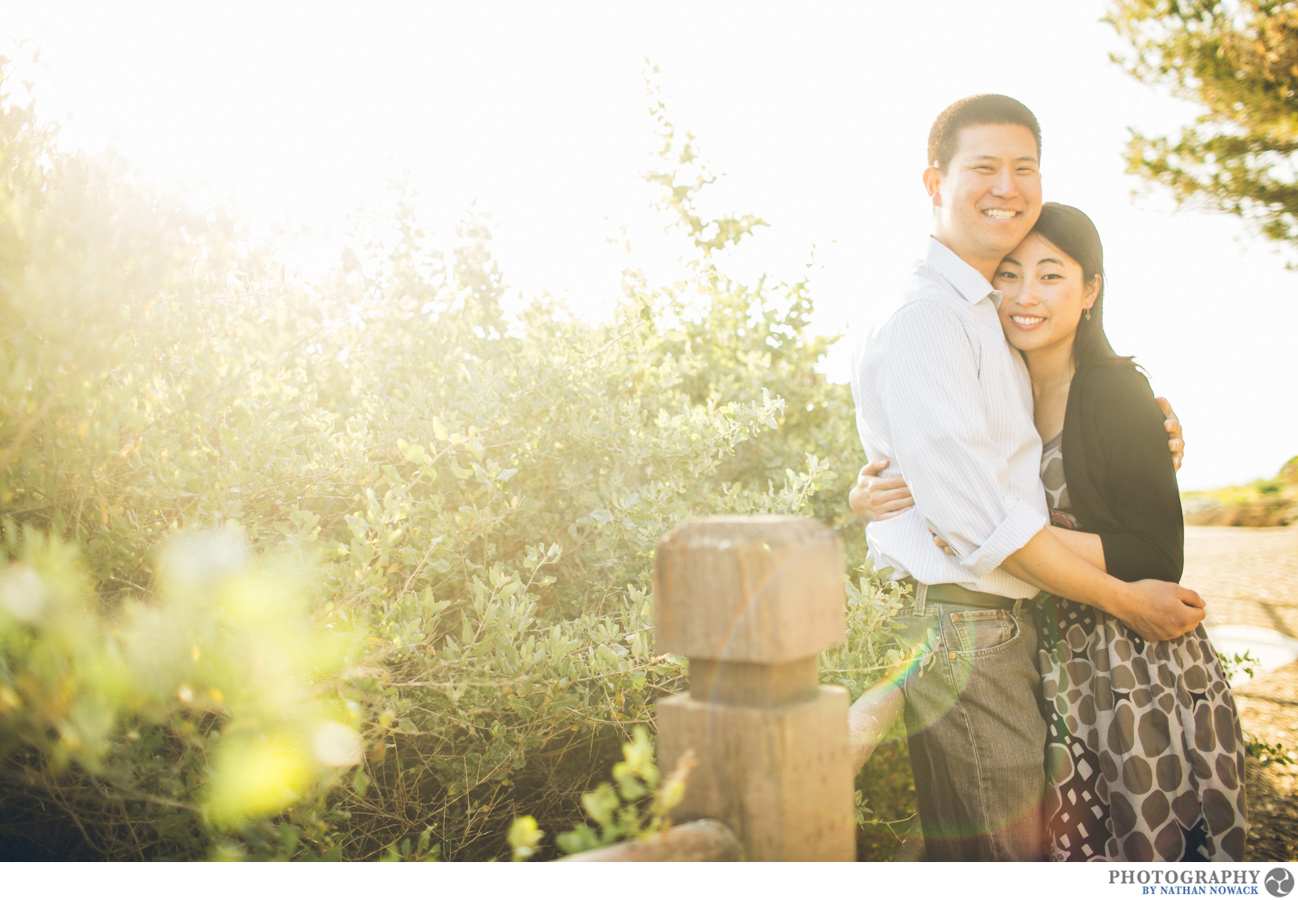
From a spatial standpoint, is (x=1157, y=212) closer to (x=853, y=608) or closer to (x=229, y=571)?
(x=853, y=608)

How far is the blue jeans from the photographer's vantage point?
1972mm

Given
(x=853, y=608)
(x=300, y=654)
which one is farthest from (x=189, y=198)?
(x=853, y=608)

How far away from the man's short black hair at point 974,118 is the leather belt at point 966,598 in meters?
1.33

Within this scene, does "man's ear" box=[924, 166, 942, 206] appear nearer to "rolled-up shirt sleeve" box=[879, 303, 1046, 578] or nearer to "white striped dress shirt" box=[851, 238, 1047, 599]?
"white striped dress shirt" box=[851, 238, 1047, 599]

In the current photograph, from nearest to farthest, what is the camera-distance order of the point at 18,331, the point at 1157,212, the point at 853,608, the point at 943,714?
the point at 18,331 < the point at 943,714 < the point at 853,608 < the point at 1157,212

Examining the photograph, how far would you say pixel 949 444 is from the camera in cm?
184

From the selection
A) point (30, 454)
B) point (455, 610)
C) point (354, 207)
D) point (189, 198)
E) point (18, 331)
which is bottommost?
point (455, 610)

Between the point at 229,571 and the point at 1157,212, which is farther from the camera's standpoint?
the point at 1157,212

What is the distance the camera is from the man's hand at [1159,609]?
6.52 ft

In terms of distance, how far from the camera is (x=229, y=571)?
1.57m

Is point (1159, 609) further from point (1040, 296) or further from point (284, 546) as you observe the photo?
point (284, 546)

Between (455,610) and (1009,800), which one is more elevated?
(455,610)

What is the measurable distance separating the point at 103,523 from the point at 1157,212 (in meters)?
5.75
